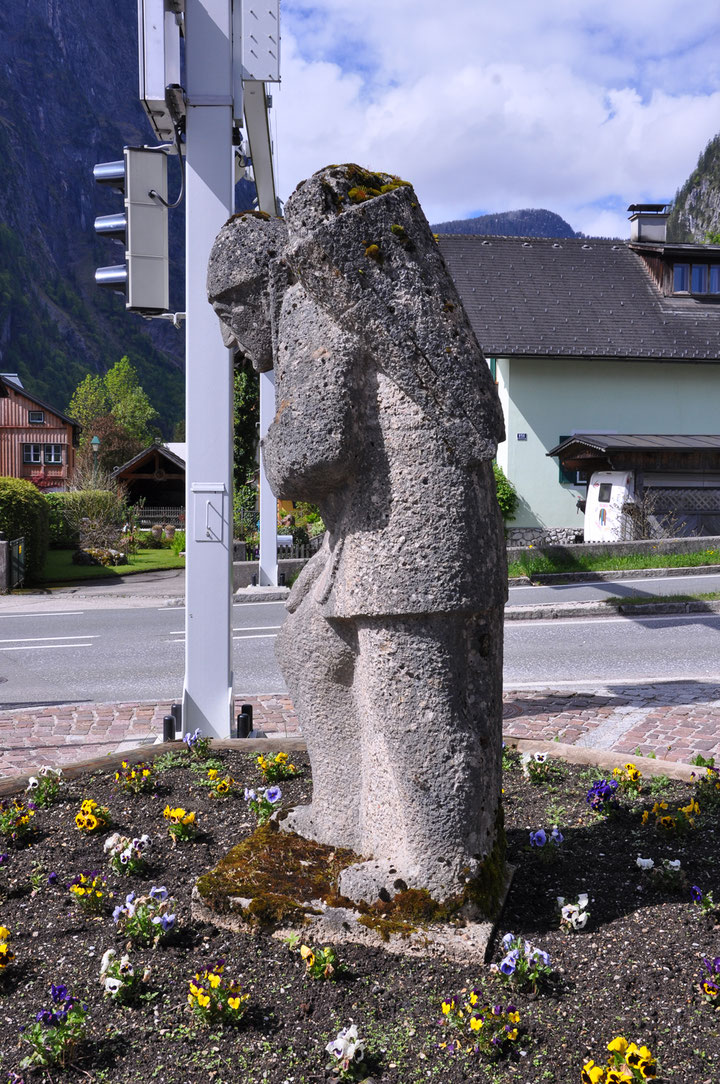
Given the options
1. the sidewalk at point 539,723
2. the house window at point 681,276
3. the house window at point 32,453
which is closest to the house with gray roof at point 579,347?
the house window at point 681,276

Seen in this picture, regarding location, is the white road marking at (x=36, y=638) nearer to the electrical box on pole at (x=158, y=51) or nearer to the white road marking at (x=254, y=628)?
the white road marking at (x=254, y=628)

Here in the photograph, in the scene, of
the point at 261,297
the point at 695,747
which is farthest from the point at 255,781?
the point at 695,747

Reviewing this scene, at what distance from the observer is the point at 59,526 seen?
93.6 ft

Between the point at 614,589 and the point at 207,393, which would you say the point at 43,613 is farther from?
the point at 207,393

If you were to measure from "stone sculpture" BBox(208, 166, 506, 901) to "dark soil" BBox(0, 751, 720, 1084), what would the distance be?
33 cm

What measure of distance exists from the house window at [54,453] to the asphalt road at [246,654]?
36339mm

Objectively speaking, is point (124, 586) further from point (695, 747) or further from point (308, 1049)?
point (308, 1049)

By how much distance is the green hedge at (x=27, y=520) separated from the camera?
19.1 m

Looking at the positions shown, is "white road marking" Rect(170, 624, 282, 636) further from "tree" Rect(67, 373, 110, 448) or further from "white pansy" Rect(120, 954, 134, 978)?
"tree" Rect(67, 373, 110, 448)

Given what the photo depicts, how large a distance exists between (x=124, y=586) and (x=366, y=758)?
17.5 m

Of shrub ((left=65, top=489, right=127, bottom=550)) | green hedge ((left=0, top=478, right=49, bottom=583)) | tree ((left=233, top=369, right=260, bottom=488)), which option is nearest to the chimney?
tree ((left=233, top=369, right=260, bottom=488))

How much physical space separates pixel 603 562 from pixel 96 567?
1308cm

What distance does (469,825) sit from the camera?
278 cm

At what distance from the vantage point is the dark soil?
7.50 ft
